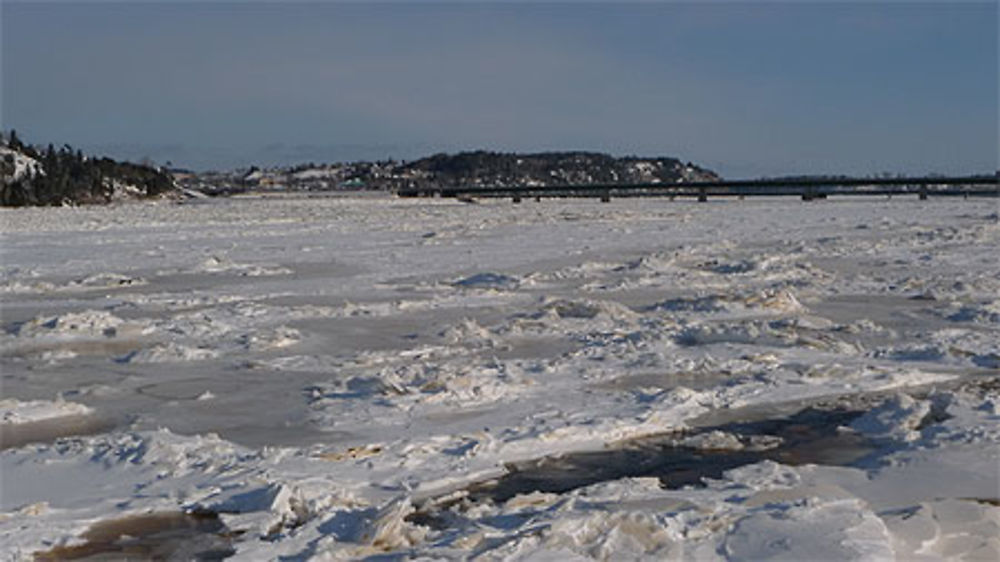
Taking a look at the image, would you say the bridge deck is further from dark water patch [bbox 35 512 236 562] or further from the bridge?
dark water patch [bbox 35 512 236 562]

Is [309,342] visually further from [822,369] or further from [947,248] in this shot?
[947,248]

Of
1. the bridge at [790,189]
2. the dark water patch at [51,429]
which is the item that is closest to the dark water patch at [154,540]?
the dark water patch at [51,429]

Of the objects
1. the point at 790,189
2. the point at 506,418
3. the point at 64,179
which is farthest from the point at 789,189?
the point at 506,418

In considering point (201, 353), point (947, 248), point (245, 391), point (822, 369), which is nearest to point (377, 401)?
point (245, 391)

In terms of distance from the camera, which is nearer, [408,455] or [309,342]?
[408,455]

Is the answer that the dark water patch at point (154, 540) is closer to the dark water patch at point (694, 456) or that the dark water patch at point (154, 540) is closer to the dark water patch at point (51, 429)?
the dark water patch at point (694, 456)
